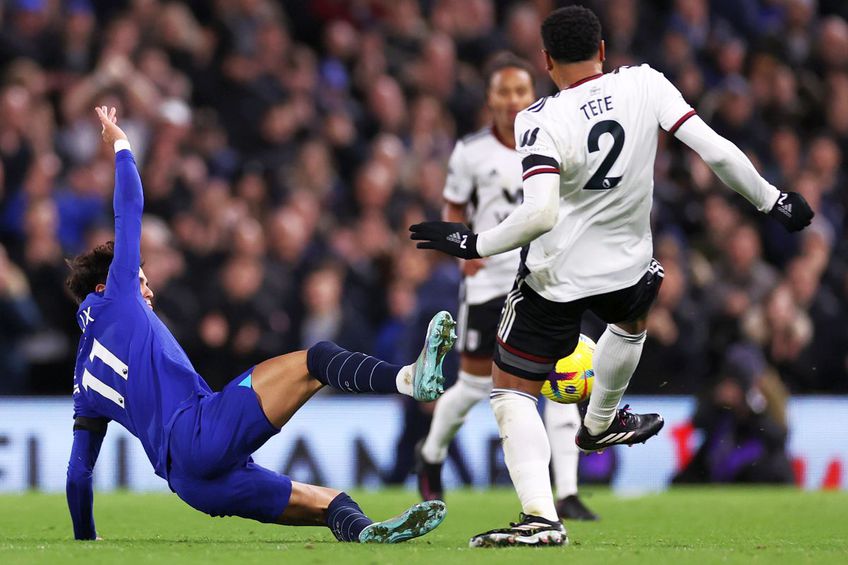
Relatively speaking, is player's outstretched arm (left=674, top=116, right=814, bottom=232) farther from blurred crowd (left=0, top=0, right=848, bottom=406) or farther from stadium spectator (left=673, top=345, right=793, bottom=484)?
stadium spectator (left=673, top=345, right=793, bottom=484)

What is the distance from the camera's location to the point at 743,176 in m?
6.26

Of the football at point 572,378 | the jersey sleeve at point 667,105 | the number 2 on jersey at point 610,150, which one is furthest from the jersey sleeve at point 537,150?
the football at point 572,378

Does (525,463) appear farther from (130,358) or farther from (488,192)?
(488,192)

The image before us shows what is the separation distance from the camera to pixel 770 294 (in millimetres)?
13469

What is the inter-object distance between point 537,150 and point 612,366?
4.29 ft

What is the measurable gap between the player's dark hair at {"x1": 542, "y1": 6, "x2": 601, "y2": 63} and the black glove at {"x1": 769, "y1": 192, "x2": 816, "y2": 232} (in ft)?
3.43

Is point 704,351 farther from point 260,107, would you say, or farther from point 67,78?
point 67,78

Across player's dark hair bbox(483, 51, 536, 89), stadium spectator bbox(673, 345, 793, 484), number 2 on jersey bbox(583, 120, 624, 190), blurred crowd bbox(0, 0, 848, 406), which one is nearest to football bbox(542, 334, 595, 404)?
number 2 on jersey bbox(583, 120, 624, 190)

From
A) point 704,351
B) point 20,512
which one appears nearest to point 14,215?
point 20,512

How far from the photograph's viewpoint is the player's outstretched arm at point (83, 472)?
6.37m

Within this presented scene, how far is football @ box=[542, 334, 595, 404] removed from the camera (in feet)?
24.0

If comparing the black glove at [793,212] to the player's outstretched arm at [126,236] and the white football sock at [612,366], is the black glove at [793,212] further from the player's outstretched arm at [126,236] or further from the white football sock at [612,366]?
the player's outstretched arm at [126,236]

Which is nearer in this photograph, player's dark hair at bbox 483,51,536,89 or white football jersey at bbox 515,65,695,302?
white football jersey at bbox 515,65,695,302

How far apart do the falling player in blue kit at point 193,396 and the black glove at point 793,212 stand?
4.97 feet
